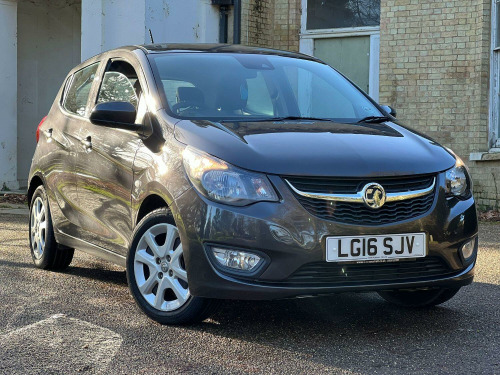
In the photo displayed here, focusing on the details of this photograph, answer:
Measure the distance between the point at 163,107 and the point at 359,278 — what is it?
163 centimetres

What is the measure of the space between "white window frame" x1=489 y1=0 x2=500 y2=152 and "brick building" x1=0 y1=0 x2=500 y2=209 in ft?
0.05

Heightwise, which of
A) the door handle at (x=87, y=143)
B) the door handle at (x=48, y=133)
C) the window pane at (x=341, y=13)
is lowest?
the door handle at (x=87, y=143)

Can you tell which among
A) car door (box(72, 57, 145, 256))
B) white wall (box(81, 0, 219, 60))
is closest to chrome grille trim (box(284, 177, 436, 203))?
car door (box(72, 57, 145, 256))

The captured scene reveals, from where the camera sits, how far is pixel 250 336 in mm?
4785

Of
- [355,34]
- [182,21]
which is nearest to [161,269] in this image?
[182,21]

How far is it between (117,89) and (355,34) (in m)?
9.49

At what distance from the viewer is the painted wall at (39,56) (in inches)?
623

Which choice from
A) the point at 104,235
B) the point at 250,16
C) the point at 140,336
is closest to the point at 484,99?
the point at 250,16

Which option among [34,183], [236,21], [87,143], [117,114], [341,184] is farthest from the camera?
[236,21]

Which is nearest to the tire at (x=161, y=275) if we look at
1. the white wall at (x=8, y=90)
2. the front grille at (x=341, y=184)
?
the front grille at (x=341, y=184)

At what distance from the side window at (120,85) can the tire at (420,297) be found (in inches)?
81.4

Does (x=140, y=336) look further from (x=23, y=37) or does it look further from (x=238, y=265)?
(x=23, y=37)

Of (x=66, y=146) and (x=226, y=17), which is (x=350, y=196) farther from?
(x=226, y=17)

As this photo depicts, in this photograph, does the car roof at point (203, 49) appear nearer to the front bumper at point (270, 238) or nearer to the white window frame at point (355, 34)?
the front bumper at point (270, 238)
